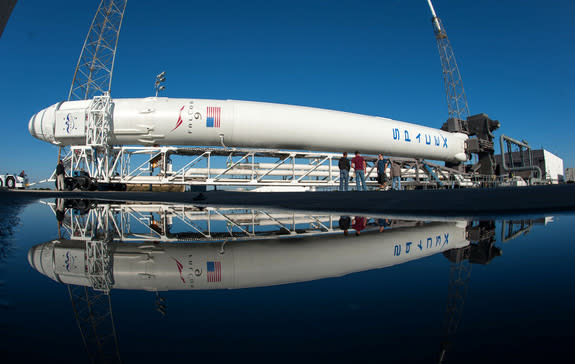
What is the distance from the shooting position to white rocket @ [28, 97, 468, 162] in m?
12.4

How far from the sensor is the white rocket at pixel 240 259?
1.27m

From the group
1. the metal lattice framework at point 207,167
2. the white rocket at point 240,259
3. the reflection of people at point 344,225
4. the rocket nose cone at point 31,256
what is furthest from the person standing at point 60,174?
the reflection of people at point 344,225

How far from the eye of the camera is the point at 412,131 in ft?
53.0

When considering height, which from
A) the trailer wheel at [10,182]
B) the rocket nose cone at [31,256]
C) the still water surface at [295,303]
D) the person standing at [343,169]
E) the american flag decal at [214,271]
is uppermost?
the trailer wheel at [10,182]

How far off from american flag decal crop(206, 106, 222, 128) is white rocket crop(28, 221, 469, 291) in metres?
10.7

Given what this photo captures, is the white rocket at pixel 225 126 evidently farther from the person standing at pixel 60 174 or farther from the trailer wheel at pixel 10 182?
the trailer wheel at pixel 10 182

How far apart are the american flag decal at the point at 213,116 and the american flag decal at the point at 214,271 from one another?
1156 cm

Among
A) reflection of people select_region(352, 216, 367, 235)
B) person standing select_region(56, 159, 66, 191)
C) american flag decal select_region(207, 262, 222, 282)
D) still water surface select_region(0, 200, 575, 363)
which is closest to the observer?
still water surface select_region(0, 200, 575, 363)

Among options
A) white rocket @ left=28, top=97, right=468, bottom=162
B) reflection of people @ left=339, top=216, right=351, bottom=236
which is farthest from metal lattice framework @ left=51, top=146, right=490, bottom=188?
reflection of people @ left=339, top=216, right=351, bottom=236

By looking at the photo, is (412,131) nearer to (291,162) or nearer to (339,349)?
(291,162)

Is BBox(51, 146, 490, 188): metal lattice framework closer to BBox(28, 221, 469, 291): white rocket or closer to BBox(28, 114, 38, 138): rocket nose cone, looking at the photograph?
BBox(28, 114, 38, 138): rocket nose cone

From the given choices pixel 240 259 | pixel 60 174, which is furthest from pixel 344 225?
pixel 60 174

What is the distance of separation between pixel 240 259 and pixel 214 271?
0.29m

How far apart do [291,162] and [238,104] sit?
12.7 ft
